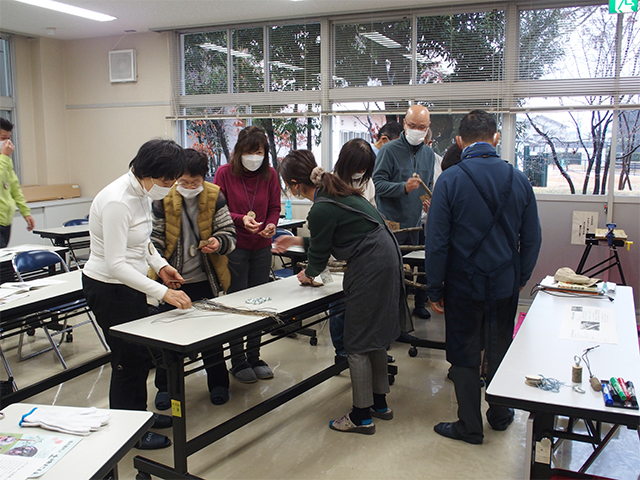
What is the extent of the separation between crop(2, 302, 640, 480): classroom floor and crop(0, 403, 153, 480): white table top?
0.98 m

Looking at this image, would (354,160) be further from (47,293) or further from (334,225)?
(47,293)

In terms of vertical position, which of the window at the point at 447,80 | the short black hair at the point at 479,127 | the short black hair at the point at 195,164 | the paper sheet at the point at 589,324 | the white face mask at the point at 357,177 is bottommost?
the paper sheet at the point at 589,324

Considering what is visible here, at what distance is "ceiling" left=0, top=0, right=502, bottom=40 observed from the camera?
213 inches

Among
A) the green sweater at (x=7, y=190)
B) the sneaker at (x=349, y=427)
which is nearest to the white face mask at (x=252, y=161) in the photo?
the sneaker at (x=349, y=427)

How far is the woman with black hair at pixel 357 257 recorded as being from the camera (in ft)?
8.38

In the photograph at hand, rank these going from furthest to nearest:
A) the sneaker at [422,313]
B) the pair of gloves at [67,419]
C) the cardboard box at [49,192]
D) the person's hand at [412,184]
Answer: the cardboard box at [49,192]
the sneaker at [422,313]
the person's hand at [412,184]
the pair of gloves at [67,419]

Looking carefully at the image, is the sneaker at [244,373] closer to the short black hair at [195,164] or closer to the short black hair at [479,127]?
the short black hair at [195,164]

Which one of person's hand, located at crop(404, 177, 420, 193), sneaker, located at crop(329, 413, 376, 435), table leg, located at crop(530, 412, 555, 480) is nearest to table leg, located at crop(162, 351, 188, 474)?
sneaker, located at crop(329, 413, 376, 435)

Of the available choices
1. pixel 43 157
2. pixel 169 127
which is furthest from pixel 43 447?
pixel 43 157

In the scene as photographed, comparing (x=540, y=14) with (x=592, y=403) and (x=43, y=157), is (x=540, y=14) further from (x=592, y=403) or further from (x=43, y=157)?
(x=43, y=157)

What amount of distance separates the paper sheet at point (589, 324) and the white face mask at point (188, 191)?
73.6 inches

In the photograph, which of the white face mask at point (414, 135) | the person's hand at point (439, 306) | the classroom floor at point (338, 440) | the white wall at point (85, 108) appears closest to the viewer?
the classroom floor at point (338, 440)

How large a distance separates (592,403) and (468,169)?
1234 mm

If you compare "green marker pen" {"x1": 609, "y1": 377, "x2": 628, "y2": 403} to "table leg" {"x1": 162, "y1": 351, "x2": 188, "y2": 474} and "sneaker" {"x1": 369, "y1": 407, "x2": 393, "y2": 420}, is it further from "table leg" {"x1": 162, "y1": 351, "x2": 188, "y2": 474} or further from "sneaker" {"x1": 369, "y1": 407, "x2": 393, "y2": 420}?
"table leg" {"x1": 162, "y1": 351, "x2": 188, "y2": 474}
